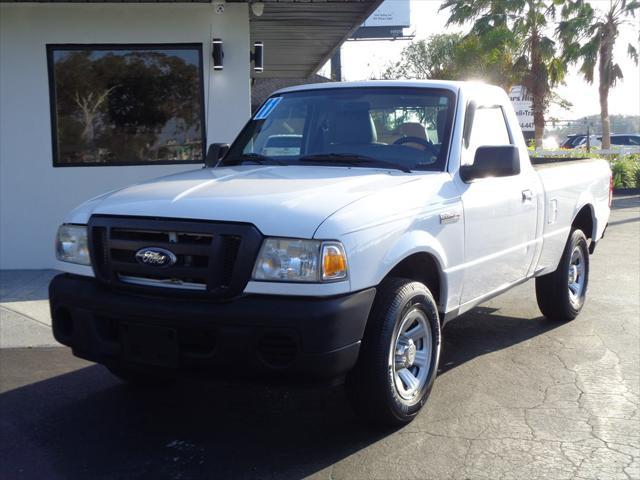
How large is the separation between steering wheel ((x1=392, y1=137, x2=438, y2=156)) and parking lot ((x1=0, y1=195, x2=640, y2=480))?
1.57 metres

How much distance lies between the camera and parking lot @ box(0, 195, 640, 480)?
159 inches

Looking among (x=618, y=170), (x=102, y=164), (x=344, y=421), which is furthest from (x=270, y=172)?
(x=618, y=170)

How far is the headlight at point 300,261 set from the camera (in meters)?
3.80

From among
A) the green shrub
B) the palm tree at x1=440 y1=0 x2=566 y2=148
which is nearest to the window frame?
the green shrub

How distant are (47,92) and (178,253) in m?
6.27

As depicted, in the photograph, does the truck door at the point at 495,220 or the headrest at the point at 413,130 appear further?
the headrest at the point at 413,130

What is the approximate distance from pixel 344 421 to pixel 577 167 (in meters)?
3.59

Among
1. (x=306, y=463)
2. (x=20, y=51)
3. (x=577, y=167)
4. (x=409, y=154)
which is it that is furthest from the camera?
(x=20, y=51)

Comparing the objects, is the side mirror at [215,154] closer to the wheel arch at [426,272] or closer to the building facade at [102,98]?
the wheel arch at [426,272]

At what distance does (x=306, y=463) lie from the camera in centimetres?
409

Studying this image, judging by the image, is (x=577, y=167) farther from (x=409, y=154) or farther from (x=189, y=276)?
(x=189, y=276)

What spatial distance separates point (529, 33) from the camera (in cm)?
2905

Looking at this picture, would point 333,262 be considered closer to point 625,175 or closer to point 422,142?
point 422,142

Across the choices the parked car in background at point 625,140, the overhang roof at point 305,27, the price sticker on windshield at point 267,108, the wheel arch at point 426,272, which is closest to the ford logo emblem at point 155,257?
the wheel arch at point 426,272
